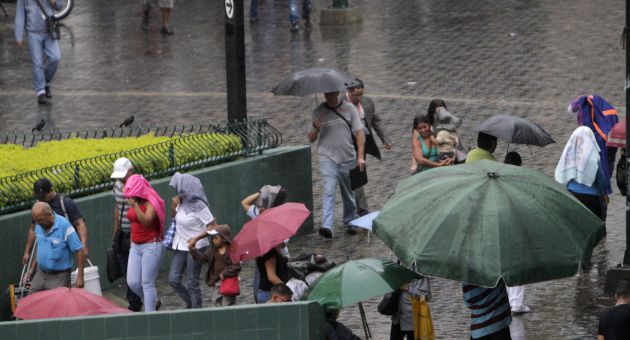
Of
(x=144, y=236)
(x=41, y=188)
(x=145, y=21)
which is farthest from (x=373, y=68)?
(x=41, y=188)

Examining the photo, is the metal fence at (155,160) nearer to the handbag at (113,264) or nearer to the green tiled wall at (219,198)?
the green tiled wall at (219,198)

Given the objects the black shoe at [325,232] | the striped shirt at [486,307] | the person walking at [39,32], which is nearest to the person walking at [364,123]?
the black shoe at [325,232]

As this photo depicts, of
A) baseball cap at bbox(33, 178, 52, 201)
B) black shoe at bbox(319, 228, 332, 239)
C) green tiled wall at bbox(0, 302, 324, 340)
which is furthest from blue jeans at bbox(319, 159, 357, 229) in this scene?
green tiled wall at bbox(0, 302, 324, 340)

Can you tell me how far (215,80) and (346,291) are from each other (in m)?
11.7

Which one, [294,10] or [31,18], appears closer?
[31,18]

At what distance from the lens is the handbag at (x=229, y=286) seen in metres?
11.1

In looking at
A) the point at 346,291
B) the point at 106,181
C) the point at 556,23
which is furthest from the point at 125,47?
the point at 346,291

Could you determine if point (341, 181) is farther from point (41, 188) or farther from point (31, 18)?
point (31, 18)

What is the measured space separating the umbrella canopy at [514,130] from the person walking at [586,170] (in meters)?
0.25

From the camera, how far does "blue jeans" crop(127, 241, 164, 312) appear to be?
11602mm

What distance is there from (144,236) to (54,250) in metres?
0.74

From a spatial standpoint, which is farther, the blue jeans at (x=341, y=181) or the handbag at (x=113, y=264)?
the blue jeans at (x=341, y=181)

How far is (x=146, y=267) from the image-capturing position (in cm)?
1161

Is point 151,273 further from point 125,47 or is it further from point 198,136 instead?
point 125,47
